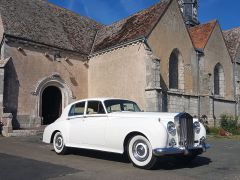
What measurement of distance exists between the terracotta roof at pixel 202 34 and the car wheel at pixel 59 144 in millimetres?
17546

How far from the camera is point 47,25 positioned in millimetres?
21703

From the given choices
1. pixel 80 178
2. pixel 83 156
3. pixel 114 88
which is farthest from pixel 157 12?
pixel 80 178

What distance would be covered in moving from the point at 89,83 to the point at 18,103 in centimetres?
597

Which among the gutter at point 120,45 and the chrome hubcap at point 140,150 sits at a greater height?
the gutter at point 120,45

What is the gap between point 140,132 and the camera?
23.9ft

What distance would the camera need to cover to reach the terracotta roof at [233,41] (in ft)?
94.4

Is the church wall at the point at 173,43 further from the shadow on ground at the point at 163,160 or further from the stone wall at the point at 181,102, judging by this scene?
the shadow on ground at the point at 163,160

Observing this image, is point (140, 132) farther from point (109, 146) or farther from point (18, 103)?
point (18, 103)

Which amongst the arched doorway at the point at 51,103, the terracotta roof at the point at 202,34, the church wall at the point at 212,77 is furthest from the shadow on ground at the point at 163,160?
the terracotta roof at the point at 202,34

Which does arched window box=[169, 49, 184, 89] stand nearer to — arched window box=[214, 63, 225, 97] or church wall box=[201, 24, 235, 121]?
church wall box=[201, 24, 235, 121]

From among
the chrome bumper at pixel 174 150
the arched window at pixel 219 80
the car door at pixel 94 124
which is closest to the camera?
the chrome bumper at pixel 174 150

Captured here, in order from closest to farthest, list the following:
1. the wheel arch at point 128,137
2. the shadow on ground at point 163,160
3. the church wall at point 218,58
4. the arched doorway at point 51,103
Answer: the wheel arch at point 128,137 < the shadow on ground at point 163,160 < the arched doorway at point 51,103 < the church wall at point 218,58

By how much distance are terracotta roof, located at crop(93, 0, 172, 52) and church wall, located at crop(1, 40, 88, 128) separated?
10.5 feet

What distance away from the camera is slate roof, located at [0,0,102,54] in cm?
1948
